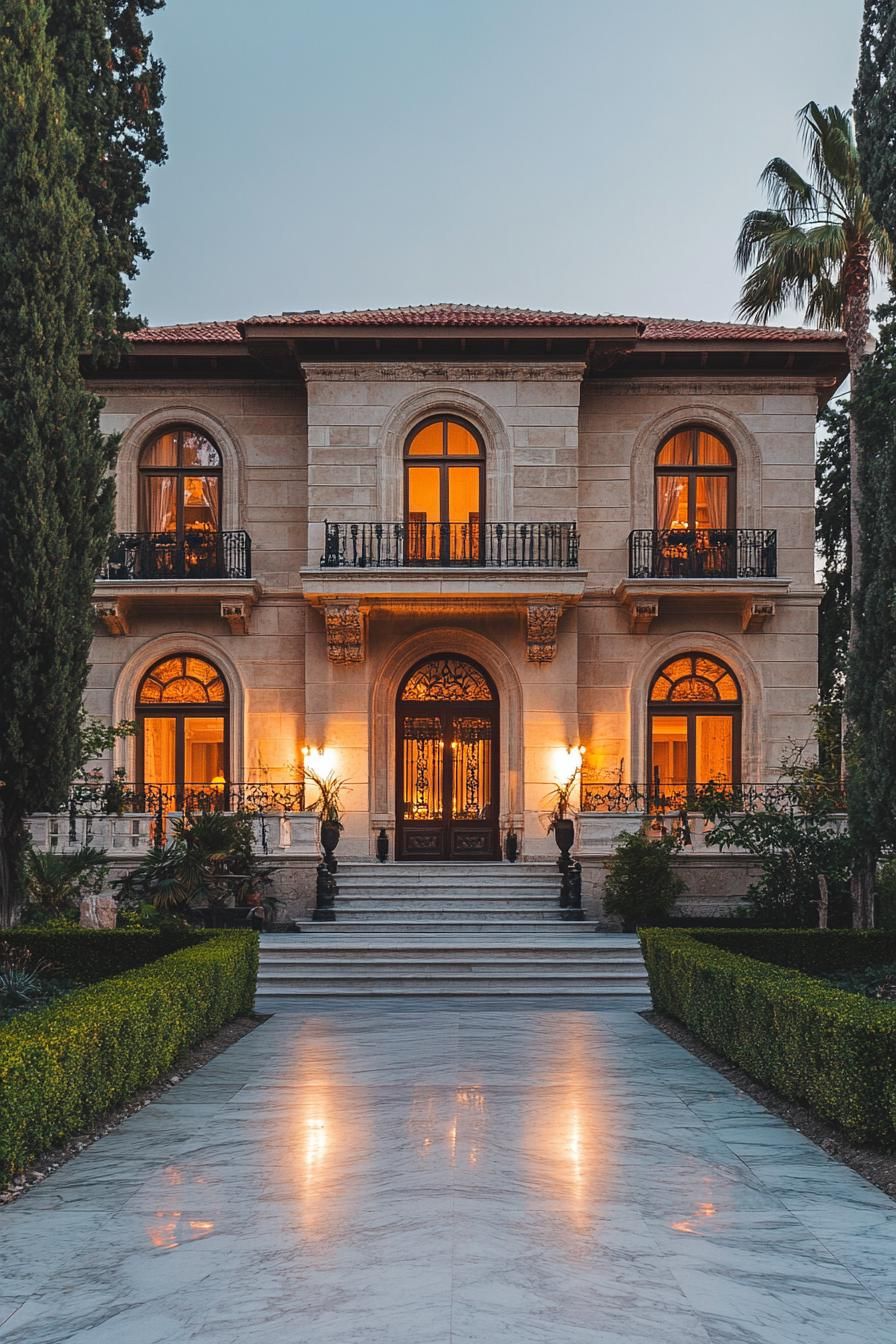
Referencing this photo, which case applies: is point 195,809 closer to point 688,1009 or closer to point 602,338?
point 602,338

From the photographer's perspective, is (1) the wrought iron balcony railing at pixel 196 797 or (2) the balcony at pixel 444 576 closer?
(1) the wrought iron balcony railing at pixel 196 797

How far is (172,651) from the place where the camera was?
22.5m

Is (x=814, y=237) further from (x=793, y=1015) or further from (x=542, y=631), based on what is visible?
(x=793, y=1015)

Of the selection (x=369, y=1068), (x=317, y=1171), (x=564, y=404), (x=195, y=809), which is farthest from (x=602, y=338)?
(x=317, y=1171)

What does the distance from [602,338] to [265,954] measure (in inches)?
423

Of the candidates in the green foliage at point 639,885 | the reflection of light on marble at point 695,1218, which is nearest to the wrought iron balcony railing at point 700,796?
the green foliage at point 639,885

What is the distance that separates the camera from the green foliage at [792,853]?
18188 mm

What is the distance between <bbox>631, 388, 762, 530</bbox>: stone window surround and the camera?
22.6 meters

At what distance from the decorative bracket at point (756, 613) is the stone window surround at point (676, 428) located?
4.63 ft

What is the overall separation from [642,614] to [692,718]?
1986 millimetres

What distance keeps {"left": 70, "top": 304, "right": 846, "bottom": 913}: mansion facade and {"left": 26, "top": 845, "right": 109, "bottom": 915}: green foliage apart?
3908mm

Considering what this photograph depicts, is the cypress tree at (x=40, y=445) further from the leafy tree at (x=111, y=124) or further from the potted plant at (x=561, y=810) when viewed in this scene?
the potted plant at (x=561, y=810)

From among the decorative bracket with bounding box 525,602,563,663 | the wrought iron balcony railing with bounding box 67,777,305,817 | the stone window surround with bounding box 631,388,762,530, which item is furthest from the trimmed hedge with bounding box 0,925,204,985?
the stone window surround with bounding box 631,388,762,530

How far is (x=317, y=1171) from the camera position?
7.24m
